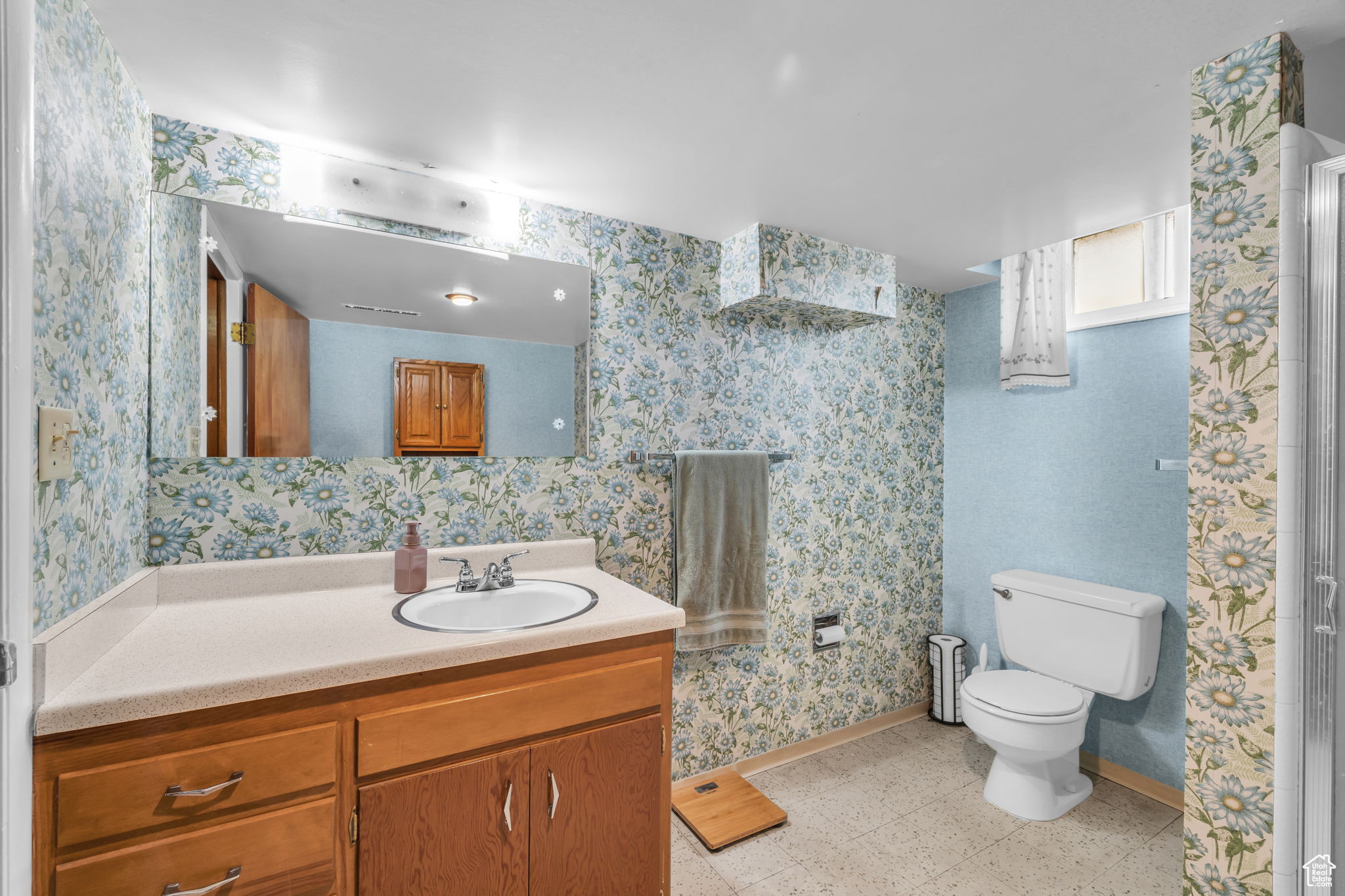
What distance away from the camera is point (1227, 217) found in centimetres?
124

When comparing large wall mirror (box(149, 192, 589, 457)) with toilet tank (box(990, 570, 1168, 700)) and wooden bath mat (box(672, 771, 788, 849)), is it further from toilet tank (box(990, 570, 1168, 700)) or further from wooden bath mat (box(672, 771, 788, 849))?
toilet tank (box(990, 570, 1168, 700))

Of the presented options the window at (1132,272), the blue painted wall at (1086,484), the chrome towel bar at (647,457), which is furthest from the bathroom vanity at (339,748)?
the window at (1132,272)

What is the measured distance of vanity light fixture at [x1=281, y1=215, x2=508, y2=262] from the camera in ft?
5.39

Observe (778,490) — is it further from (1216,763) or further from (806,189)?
(1216,763)

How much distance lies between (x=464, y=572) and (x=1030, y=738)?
6.48ft

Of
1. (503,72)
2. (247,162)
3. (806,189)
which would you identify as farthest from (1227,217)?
(247,162)

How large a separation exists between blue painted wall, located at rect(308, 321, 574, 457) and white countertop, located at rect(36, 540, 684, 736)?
331mm

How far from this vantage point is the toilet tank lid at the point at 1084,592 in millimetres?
2150

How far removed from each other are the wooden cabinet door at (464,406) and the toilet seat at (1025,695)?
2.01m

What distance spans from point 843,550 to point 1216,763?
1.53m

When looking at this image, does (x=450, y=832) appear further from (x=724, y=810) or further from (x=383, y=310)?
(x=383, y=310)

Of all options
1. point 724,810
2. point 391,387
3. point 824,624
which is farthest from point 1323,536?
point 391,387

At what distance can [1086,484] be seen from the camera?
2463 mm

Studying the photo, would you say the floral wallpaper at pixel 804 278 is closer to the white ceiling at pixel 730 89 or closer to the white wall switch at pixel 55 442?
the white ceiling at pixel 730 89
